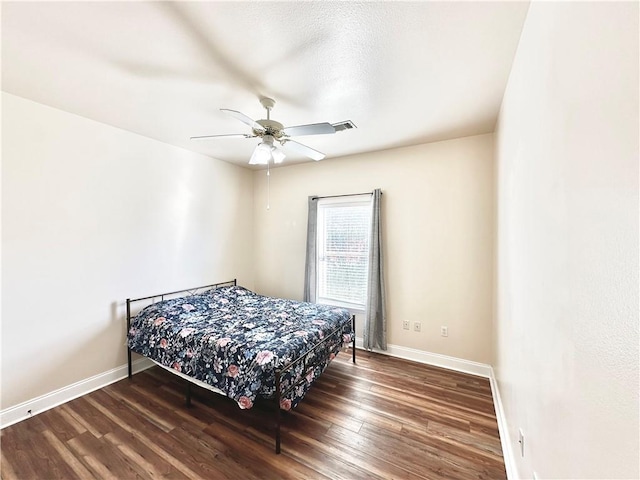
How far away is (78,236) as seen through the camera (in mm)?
2564

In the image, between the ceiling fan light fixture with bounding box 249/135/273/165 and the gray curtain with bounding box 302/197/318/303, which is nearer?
the ceiling fan light fixture with bounding box 249/135/273/165

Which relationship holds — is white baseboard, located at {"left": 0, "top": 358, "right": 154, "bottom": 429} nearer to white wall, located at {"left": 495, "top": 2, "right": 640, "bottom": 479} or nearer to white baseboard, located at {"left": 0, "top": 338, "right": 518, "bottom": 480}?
white baseboard, located at {"left": 0, "top": 338, "right": 518, "bottom": 480}

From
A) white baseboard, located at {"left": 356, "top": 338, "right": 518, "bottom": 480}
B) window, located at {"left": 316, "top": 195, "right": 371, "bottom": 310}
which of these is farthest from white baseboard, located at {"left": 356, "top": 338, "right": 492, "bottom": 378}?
window, located at {"left": 316, "top": 195, "right": 371, "bottom": 310}

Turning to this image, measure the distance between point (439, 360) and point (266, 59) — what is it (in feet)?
11.3

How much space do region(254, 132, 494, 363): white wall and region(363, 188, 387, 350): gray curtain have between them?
0.39 feet

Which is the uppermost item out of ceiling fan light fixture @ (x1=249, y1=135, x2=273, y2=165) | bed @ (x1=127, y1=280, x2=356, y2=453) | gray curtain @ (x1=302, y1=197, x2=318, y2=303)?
ceiling fan light fixture @ (x1=249, y1=135, x2=273, y2=165)

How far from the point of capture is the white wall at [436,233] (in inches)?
115

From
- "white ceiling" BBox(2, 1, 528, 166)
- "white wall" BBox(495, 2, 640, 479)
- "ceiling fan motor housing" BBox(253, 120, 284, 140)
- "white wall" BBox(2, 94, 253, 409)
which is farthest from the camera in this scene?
"white wall" BBox(2, 94, 253, 409)

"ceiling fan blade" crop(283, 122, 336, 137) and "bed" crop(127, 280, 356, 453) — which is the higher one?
"ceiling fan blade" crop(283, 122, 336, 137)

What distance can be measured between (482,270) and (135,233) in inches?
155

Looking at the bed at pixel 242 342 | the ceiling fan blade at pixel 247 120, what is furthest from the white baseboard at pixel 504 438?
the ceiling fan blade at pixel 247 120

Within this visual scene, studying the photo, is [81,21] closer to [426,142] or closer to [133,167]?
[133,167]

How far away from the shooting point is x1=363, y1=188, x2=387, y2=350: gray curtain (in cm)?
339

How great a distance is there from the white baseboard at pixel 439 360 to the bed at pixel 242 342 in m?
0.79
